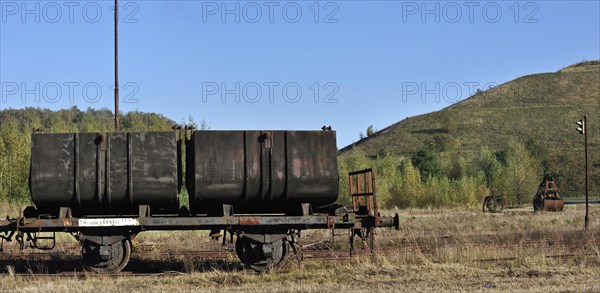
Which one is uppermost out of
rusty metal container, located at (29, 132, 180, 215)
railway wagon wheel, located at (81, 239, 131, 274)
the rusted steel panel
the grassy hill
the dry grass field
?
the grassy hill

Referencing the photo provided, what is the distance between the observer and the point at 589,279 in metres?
12.1

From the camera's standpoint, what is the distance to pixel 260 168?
14.1 m

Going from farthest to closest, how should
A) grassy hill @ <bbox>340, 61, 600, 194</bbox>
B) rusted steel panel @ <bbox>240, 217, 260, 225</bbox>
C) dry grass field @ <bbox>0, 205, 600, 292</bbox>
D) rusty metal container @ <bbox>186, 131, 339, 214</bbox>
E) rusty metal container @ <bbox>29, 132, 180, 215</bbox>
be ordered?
grassy hill @ <bbox>340, 61, 600, 194</bbox> < rusty metal container @ <bbox>186, 131, 339, 214</bbox> < rusted steel panel @ <bbox>240, 217, 260, 225</bbox> < rusty metal container @ <bbox>29, 132, 180, 215</bbox> < dry grass field @ <bbox>0, 205, 600, 292</bbox>

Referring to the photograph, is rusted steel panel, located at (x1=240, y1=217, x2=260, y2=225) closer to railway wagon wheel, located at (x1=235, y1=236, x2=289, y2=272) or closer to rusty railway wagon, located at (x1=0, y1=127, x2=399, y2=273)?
rusty railway wagon, located at (x1=0, y1=127, x2=399, y2=273)

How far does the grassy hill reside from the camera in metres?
114

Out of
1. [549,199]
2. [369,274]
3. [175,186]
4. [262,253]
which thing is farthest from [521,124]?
[175,186]

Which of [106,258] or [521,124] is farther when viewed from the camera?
[521,124]

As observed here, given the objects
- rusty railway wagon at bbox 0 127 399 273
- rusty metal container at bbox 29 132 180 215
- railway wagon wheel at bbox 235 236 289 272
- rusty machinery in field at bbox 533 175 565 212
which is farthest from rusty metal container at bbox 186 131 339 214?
rusty machinery in field at bbox 533 175 565 212

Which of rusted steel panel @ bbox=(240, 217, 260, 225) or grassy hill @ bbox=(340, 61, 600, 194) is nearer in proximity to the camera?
rusted steel panel @ bbox=(240, 217, 260, 225)

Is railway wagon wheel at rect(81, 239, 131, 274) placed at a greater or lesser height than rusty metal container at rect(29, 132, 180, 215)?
lesser

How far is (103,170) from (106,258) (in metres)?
1.83

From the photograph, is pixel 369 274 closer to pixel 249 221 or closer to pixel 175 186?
pixel 249 221

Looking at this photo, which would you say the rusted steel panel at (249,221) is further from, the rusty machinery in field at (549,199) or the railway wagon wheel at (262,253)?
the rusty machinery in field at (549,199)

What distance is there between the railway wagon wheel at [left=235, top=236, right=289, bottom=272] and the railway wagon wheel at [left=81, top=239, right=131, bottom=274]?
2451 mm
